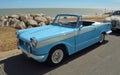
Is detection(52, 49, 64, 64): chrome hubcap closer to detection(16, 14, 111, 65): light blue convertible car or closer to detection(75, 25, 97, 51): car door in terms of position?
detection(16, 14, 111, 65): light blue convertible car

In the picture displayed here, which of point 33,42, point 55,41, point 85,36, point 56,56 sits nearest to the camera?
point 33,42

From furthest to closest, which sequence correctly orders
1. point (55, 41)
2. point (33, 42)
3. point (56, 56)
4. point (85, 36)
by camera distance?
point (85, 36), point (56, 56), point (55, 41), point (33, 42)

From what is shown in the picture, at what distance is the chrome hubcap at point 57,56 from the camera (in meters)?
4.33

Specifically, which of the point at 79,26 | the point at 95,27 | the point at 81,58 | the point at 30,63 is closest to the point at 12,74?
the point at 30,63

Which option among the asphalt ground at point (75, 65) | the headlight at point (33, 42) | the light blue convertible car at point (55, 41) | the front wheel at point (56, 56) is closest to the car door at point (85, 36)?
the light blue convertible car at point (55, 41)

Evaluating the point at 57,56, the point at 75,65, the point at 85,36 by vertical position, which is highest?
the point at 85,36

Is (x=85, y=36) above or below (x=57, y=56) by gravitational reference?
above

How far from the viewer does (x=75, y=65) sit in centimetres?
445

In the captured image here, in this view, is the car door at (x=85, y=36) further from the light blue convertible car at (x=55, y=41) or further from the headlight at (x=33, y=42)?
the headlight at (x=33, y=42)

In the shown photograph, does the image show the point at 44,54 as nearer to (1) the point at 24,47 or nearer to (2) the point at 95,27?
(1) the point at 24,47

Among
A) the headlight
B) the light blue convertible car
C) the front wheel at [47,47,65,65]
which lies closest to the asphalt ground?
the front wheel at [47,47,65,65]

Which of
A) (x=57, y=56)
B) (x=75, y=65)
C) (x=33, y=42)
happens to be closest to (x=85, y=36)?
(x=75, y=65)

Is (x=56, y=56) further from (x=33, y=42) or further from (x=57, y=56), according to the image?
(x=33, y=42)

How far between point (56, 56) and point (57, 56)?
0.04 metres
